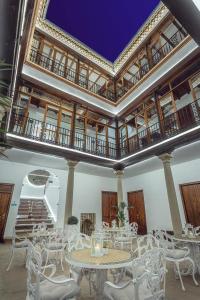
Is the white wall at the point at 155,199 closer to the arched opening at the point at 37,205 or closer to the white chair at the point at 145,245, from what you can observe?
the arched opening at the point at 37,205

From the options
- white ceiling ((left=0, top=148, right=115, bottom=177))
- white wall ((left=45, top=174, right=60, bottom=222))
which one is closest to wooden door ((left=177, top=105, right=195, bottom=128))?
white ceiling ((left=0, top=148, right=115, bottom=177))

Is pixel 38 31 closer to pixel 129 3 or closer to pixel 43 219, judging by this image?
pixel 129 3

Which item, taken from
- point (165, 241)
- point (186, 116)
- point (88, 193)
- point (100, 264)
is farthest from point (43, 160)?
point (186, 116)

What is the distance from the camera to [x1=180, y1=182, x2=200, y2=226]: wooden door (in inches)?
260

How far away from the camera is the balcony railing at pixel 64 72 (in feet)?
24.4

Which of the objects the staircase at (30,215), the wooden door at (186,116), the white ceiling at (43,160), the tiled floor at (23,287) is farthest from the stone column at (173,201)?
the staircase at (30,215)

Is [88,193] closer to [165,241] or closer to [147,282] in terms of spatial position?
[165,241]

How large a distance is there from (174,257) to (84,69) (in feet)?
29.9

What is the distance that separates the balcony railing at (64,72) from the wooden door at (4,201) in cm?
544

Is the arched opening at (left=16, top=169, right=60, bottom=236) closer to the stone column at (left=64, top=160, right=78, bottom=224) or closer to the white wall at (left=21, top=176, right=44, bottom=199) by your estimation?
the white wall at (left=21, top=176, right=44, bottom=199)

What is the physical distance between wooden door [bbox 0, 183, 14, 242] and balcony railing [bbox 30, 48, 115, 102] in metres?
5.44

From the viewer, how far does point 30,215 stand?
8344 mm

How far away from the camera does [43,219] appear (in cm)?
819

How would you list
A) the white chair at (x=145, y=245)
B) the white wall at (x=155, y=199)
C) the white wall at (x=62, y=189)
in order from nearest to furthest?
the white chair at (x=145, y=245) < the white wall at (x=62, y=189) < the white wall at (x=155, y=199)
